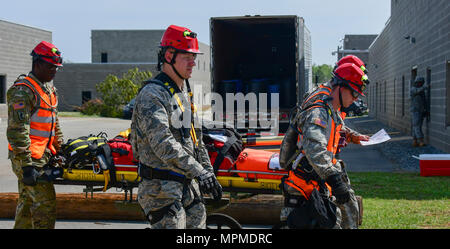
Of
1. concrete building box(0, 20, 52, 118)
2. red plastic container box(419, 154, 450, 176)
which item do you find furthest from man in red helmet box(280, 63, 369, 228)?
concrete building box(0, 20, 52, 118)

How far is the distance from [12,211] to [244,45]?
11440 mm

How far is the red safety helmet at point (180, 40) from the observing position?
434cm

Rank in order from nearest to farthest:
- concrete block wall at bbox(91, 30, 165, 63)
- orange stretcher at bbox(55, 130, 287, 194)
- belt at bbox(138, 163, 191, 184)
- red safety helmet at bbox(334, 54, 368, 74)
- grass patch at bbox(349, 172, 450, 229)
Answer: belt at bbox(138, 163, 191, 184)
red safety helmet at bbox(334, 54, 368, 74)
orange stretcher at bbox(55, 130, 287, 194)
grass patch at bbox(349, 172, 450, 229)
concrete block wall at bbox(91, 30, 165, 63)

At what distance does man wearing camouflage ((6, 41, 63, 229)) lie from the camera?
552 cm

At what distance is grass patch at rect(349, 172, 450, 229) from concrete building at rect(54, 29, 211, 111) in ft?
142

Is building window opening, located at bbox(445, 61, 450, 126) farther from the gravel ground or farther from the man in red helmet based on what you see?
the man in red helmet

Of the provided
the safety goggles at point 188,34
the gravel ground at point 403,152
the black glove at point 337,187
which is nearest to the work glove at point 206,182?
the black glove at point 337,187

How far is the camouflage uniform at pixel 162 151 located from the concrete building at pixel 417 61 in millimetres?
12333

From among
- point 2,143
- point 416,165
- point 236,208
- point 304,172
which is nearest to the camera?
point 304,172

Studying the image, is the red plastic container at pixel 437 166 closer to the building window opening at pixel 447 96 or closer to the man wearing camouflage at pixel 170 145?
the building window opening at pixel 447 96

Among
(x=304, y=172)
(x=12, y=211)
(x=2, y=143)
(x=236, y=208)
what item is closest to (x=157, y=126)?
(x=304, y=172)

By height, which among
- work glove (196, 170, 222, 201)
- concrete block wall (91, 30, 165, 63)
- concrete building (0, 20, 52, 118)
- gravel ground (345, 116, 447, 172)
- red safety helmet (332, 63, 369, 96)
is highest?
concrete block wall (91, 30, 165, 63)
